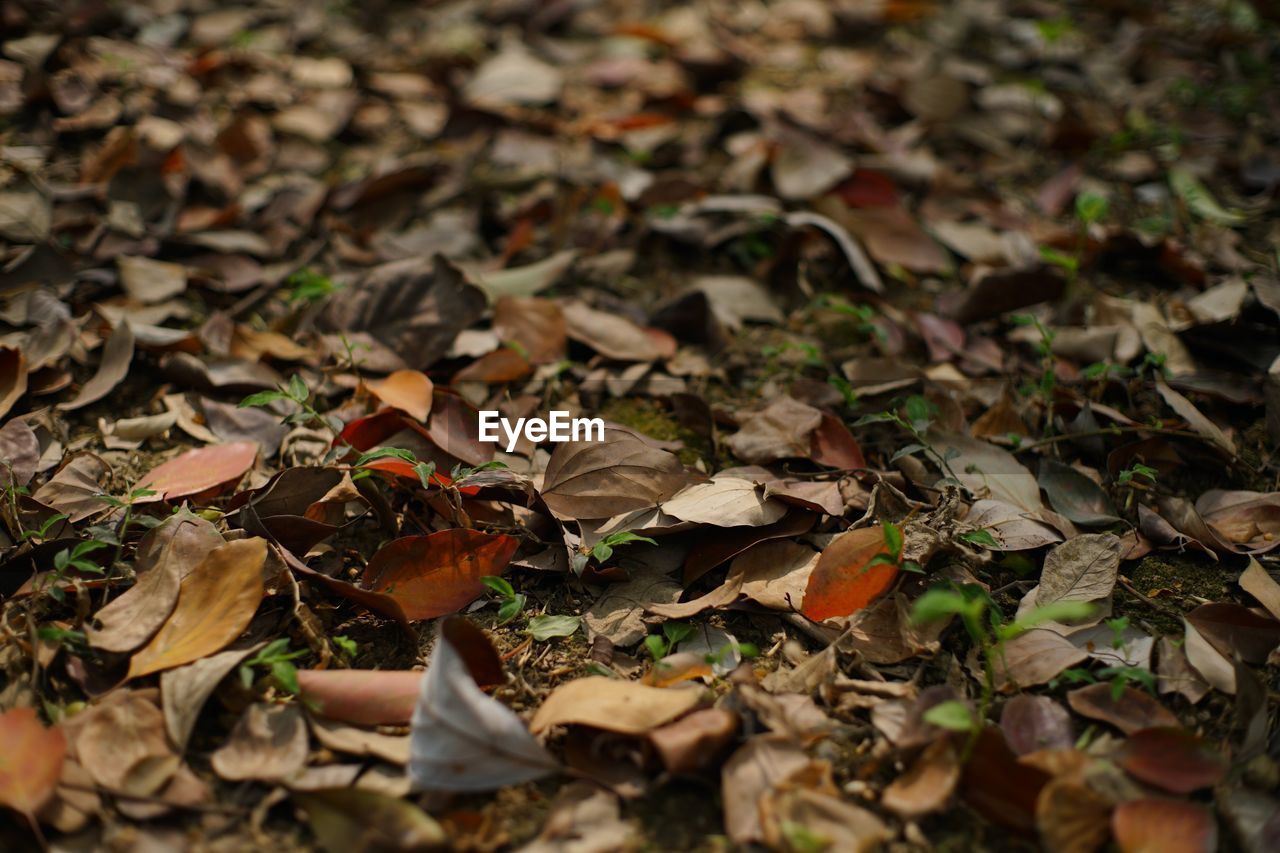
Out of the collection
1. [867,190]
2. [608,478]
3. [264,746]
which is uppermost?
[867,190]

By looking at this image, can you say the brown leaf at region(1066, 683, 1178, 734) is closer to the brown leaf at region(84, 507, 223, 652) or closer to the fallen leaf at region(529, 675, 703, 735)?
the fallen leaf at region(529, 675, 703, 735)

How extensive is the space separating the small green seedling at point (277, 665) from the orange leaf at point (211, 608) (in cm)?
5

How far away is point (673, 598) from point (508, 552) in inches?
8.9

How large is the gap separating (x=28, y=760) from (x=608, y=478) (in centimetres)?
75

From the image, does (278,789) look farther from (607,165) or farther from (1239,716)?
(607,165)

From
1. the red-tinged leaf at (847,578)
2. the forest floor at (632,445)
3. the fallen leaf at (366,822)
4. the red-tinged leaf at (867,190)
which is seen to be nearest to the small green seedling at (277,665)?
the forest floor at (632,445)

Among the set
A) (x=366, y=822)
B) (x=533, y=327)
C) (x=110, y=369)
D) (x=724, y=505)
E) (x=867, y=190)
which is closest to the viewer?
(x=366, y=822)

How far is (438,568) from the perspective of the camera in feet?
4.33

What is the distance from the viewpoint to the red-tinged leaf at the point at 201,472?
4.65 feet

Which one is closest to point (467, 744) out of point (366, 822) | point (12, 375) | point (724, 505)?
point (366, 822)

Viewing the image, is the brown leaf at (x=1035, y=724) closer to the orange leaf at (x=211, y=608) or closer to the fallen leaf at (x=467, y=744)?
the fallen leaf at (x=467, y=744)

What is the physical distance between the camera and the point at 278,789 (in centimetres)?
108

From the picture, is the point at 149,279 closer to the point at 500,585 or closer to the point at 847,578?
the point at 500,585

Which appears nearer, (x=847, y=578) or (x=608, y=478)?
(x=847, y=578)
